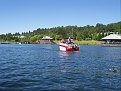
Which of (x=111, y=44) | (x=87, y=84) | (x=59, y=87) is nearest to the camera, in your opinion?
(x=59, y=87)

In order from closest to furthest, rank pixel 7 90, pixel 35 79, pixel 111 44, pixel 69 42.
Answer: pixel 7 90 → pixel 35 79 → pixel 69 42 → pixel 111 44

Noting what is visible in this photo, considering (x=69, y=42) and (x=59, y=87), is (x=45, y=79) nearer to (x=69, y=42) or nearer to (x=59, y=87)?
(x=59, y=87)

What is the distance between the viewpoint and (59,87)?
70.9ft

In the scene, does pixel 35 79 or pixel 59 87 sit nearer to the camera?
pixel 59 87

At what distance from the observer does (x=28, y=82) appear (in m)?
23.6

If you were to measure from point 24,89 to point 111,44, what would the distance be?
148 meters

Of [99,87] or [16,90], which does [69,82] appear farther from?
[16,90]

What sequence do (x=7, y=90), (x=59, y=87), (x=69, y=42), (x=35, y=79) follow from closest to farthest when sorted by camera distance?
(x=7, y=90), (x=59, y=87), (x=35, y=79), (x=69, y=42)

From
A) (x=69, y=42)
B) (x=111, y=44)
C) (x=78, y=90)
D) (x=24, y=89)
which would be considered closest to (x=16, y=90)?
(x=24, y=89)

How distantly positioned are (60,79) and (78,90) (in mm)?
4781

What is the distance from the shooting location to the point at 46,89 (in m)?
20.9

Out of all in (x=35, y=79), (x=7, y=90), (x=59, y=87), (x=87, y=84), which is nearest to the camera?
(x=7, y=90)

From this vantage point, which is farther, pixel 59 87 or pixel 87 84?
pixel 87 84

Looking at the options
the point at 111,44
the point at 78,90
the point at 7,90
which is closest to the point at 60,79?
the point at 78,90
